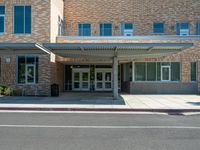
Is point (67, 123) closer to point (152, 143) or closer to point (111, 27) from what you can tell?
point (152, 143)

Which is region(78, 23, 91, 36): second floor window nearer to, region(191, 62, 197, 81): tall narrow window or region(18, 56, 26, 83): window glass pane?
region(18, 56, 26, 83): window glass pane

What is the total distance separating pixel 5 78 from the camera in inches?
1045

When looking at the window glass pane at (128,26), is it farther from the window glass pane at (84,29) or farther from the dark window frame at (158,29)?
the window glass pane at (84,29)

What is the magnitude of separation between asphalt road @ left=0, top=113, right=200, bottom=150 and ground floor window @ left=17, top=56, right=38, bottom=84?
13.6 meters

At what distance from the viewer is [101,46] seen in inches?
814

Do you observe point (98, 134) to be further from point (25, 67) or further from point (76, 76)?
point (76, 76)

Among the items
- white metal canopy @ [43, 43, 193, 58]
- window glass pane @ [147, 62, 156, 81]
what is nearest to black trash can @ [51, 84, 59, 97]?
white metal canopy @ [43, 43, 193, 58]

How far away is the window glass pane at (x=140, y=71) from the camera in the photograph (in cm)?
3027

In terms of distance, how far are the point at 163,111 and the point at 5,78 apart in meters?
14.5

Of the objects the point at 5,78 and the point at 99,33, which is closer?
the point at 5,78

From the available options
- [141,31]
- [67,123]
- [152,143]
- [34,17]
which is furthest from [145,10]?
[152,143]

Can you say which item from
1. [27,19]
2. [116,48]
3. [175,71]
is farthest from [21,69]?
[175,71]

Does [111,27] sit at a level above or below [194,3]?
below

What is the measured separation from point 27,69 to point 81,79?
1012 centimetres
